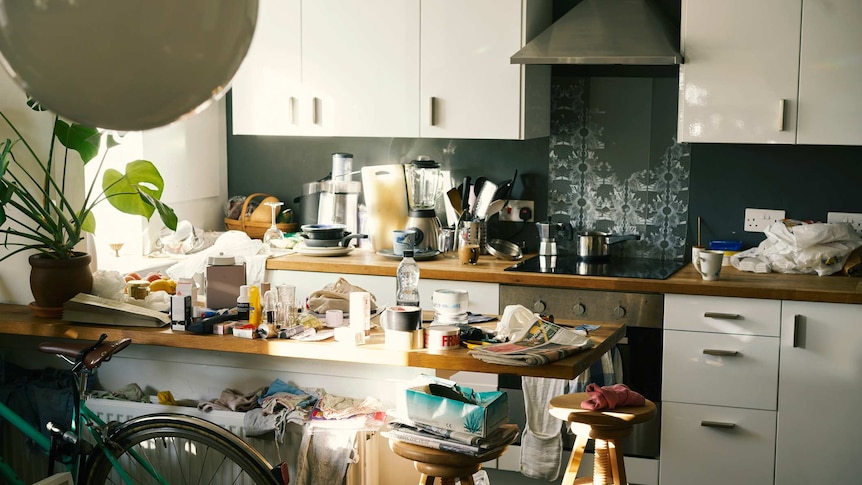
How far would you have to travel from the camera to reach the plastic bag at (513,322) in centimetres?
304

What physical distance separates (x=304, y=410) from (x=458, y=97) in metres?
1.85

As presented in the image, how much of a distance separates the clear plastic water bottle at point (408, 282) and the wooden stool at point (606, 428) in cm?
60

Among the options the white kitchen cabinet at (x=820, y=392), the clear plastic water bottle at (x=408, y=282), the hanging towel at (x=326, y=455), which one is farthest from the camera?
the white kitchen cabinet at (x=820, y=392)

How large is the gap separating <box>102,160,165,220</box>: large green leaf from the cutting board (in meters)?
1.31

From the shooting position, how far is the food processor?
4.62 metres

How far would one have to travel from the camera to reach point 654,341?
13.5 feet

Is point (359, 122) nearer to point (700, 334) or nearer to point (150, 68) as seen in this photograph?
point (700, 334)

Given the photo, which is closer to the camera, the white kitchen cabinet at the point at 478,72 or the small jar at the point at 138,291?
the small jar at the point at 138,291

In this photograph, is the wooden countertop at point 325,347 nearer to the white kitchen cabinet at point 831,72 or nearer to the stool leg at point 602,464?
the stool leg at point 602,464

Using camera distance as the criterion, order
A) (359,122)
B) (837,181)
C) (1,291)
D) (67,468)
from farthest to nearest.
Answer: (359,122) → (837,181) → (1,291) → (67,468)

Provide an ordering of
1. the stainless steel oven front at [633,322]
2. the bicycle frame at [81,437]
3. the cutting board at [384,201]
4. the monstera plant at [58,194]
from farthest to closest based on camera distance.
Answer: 1. the cutting board at [384,201]
2. the stainless steel oven front at [633,322]
3. the monstera plant at [58,194]
4. the bicycle frame at [81,437]

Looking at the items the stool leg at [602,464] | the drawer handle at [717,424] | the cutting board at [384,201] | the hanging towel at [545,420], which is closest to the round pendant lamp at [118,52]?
→ the stool leg at [602,464]

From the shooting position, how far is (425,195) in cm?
485

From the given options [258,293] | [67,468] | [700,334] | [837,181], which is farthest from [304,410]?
[837,181]
